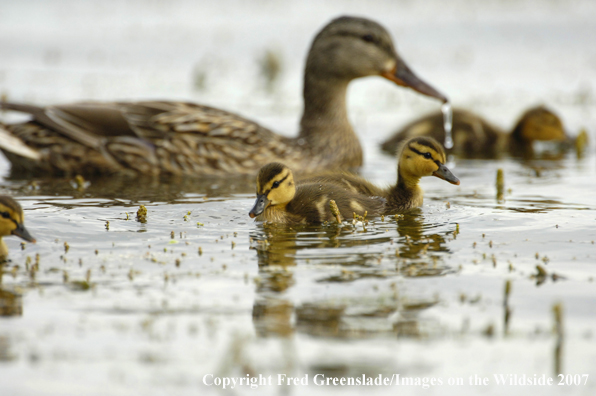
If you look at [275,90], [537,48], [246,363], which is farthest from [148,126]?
[537,48]

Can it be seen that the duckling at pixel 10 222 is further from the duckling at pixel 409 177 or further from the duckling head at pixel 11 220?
the duckling at pixel 409 177

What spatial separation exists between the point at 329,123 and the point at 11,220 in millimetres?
3973

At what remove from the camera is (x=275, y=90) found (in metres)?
12.3

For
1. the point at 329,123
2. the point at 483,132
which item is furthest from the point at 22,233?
the point at 483,132

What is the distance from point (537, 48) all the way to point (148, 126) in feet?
33.1

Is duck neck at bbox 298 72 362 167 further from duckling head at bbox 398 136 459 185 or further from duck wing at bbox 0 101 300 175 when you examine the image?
duckling head at bbox 398 136 459 185

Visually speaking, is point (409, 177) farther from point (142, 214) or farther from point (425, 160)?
point (142, 214)

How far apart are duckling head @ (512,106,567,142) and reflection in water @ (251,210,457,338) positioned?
4.06 meters

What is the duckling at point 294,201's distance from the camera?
4840 mm

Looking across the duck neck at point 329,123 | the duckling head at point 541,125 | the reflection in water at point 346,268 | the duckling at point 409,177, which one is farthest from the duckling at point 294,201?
the duckling head at point 541,125

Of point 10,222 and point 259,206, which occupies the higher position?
point 259,206

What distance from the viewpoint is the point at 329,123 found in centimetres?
761

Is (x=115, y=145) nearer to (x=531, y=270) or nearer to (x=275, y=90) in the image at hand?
(x=531, y=270)

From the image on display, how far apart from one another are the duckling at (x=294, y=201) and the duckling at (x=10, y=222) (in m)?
1.21
